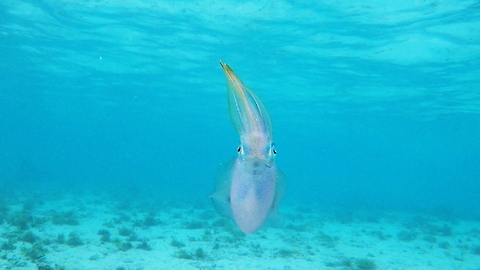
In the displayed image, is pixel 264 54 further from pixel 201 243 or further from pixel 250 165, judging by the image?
pixel 250 165

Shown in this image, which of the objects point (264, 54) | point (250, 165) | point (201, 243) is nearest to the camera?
point (250, 165)

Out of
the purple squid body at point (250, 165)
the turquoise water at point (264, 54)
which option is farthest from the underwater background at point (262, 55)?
the purple squid body at point (250, 165)

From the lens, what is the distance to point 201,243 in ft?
45.3

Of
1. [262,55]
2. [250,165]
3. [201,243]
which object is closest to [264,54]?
[262,55]

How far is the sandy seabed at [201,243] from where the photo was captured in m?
10.9

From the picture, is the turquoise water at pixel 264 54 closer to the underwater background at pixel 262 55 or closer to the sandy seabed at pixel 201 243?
the underwater background at pixel 262 55

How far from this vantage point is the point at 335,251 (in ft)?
46.5

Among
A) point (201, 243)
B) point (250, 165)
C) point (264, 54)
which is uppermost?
point (264, 54)

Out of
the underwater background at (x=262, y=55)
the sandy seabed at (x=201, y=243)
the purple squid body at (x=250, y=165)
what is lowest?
the purple squid body at (x=250, y=165)

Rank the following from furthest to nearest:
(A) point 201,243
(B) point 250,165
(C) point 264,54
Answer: (C) point 264,54, (A) point 201,243, (B) point 250,165

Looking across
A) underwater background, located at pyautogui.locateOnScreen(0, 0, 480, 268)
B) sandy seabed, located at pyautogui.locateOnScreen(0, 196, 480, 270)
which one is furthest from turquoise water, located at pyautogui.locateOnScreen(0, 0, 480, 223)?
sandy seabed, located at pyautogui.locateOnScreen(0, 196, 480, 270)

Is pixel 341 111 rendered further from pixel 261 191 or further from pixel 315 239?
pixel 261 191

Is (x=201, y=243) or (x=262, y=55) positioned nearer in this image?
(x=201, y=243)

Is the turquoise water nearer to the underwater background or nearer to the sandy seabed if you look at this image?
the underwater background
